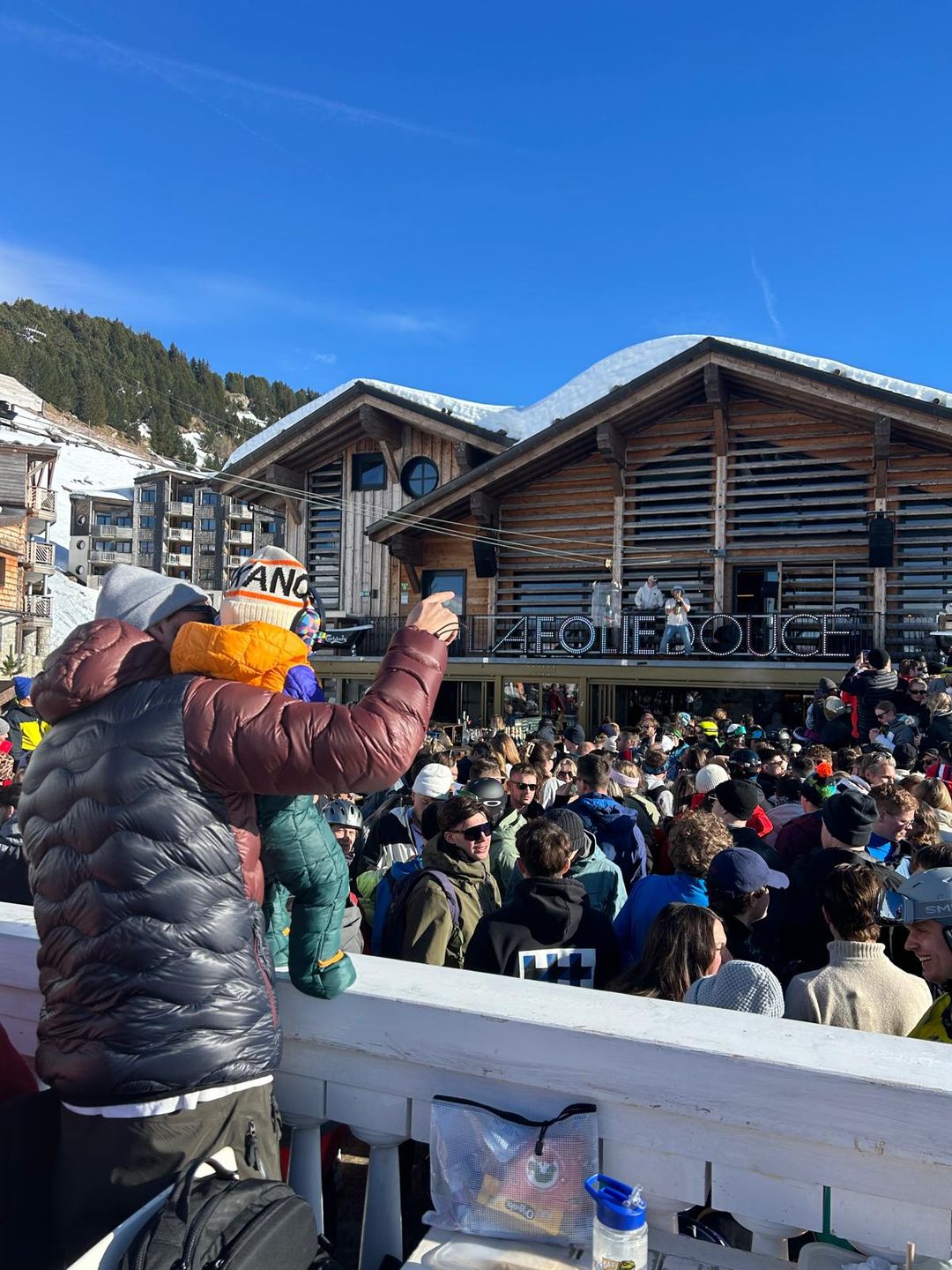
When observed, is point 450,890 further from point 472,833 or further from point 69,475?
point 69,475

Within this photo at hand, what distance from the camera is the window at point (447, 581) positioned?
20500 mm

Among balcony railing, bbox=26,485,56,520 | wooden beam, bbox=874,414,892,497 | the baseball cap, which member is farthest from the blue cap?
balcony railing, bbox=26,485,56,520

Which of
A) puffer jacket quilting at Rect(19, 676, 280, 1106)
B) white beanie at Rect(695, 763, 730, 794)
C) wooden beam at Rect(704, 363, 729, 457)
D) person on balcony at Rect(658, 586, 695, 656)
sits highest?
wooden beam at Rect(704, 363, 729, 457)

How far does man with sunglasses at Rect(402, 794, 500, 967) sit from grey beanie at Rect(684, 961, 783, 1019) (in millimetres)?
1147

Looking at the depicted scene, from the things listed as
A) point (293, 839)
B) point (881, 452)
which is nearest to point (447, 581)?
point (881, 452)

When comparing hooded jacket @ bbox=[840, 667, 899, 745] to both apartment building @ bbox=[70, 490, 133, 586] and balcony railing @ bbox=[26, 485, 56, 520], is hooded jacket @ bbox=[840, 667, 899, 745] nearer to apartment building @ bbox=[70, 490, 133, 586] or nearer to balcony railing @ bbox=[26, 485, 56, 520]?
balcony railing @ bbox=[26, 485, 56, 520]

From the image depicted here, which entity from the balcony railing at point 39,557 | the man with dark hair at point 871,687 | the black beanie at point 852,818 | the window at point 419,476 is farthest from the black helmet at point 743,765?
the balcony railing at point 39,557

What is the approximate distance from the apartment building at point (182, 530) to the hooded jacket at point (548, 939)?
74.9m

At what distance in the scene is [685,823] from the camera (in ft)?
13.3

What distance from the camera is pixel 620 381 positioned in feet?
171

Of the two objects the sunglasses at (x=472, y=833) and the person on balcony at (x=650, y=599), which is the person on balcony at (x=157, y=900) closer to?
the sunglasses at (x=472, y=833)

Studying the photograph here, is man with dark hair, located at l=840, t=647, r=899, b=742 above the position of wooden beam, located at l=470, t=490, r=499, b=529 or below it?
below

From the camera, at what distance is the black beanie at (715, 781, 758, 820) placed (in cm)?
522

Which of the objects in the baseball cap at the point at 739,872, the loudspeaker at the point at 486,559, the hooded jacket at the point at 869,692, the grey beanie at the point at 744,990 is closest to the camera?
the grey beanie at the point at 744,990
